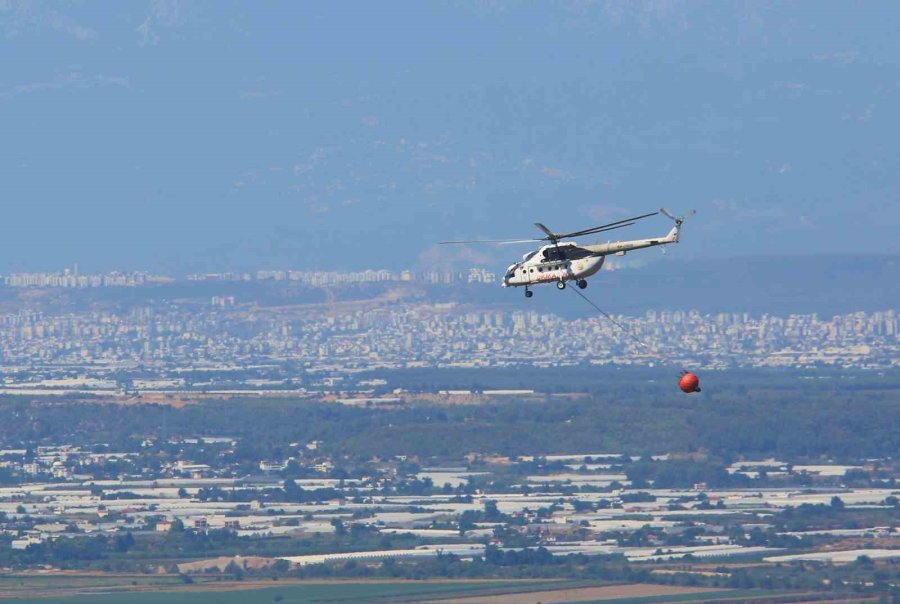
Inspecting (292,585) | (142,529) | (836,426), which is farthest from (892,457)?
(292,585)

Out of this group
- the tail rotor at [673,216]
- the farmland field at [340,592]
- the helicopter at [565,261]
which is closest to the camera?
the tail rotor at [673,216]

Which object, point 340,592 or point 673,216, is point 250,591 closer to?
point 340,592

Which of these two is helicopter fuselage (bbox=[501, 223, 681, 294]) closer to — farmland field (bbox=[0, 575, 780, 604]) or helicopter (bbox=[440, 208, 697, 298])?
helicopter (bbox=[440, 208, 697, 298])

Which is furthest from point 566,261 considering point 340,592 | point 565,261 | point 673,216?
point 340,592

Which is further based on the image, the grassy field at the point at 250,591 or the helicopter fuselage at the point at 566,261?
the grassy field at the point at 250,591

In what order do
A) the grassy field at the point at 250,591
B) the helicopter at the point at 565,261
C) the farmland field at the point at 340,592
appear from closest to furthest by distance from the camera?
the helicopter at the point at 565,261
the farmland field at the point at 340,592
the grassy field at the point at 250,591

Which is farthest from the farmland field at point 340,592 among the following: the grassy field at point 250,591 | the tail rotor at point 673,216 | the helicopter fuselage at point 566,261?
the tail rotor at point 673,216

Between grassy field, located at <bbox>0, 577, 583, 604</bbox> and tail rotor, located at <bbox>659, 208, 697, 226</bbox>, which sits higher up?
tail rotor, located at <bbox>659, 208, 697, 226</bbox>

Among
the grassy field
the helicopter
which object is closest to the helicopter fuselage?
the helicopter

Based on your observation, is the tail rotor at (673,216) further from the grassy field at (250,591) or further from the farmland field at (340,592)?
the grassy field at (250,591)

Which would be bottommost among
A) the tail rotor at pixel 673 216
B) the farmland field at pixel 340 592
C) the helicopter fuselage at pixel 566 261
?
the farmland field at pixel 340 592

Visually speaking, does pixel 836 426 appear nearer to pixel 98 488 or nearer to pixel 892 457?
pixel 892 457
